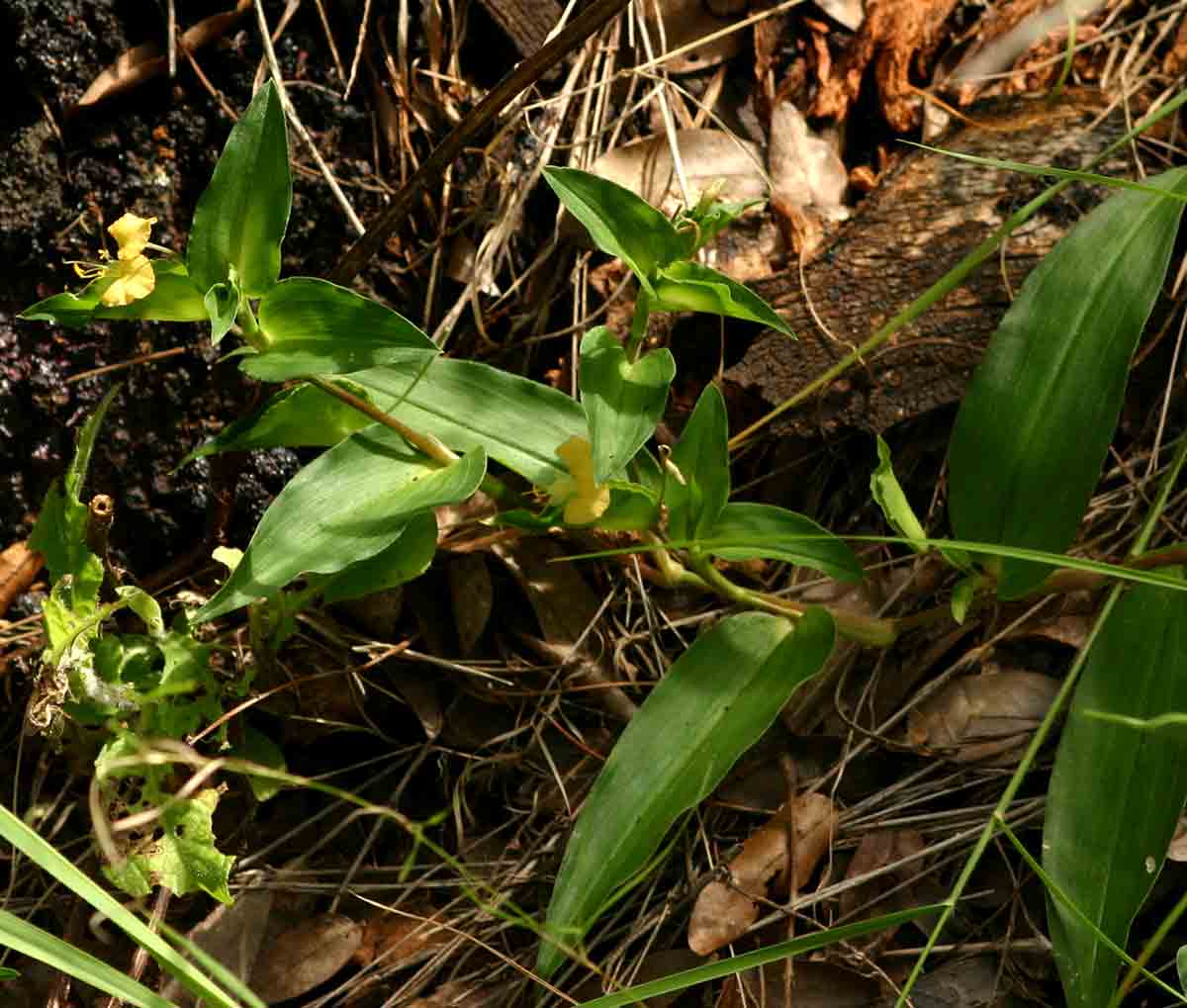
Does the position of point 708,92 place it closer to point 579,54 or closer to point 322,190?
point 579,54

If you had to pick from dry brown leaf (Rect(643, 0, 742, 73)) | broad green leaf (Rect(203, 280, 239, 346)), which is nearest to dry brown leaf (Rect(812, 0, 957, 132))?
dry brown leaf (Rect(643, 0, 742, 73))

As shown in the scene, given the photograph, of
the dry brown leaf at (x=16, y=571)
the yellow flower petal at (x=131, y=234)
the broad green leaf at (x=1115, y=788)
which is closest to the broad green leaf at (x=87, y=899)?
the yellow flower petal at (x=131, y=234)

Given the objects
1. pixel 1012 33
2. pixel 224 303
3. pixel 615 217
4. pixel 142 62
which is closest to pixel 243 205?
pixel 224 303

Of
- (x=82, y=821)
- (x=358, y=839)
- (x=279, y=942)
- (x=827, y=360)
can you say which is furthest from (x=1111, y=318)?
(x=82, y=821)

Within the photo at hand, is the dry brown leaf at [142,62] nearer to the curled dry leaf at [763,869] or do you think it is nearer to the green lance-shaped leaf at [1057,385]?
the green lance-shaped leaf at [1057,385]

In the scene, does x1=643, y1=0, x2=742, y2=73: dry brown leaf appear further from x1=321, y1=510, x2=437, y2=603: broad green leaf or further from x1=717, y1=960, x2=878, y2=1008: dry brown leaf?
x1=717, y1=960, x2=878, y2=1008: dry brown leaf

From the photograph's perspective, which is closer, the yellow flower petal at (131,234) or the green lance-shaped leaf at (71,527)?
the yellow flower petal at (131,234)

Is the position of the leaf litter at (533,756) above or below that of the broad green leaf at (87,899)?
below
